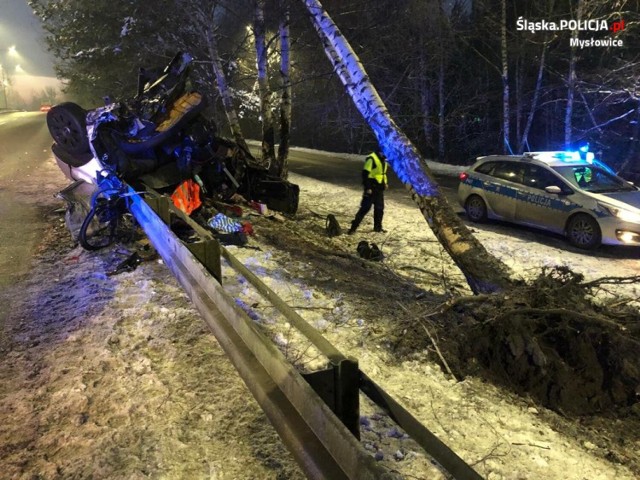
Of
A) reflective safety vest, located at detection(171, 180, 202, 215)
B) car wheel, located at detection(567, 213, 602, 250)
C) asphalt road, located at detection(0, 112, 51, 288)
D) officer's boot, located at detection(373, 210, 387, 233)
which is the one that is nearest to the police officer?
officer's boot, located at detection(373, 210, 387, 233)

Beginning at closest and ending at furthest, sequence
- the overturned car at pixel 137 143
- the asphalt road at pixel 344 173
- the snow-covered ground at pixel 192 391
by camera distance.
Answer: the snow-covered ground at pixel 192 391, the overturned car at pixel 137 143, the asphalt road at pixel 344 173

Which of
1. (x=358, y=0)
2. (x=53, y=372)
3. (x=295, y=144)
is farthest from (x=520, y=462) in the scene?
(x=295, y=144)

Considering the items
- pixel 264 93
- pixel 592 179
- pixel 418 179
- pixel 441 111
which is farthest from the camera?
pixel 441 111

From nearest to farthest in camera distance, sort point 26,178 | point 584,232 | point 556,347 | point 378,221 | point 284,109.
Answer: point 556,347
point 584,232
point 378,221
point 26,178
point 284,109

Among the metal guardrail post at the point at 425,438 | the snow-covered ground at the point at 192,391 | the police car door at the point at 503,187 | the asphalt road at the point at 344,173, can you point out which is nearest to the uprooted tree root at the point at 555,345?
the snow-covered ground at the point at 192,391

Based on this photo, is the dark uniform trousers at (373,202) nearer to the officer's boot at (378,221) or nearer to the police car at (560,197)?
the officer's boot at (378,221)

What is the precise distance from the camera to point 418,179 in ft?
19.5

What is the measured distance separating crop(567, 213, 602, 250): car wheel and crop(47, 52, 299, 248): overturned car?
656 centimetres

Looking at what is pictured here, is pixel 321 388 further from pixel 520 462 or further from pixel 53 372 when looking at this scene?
pixel 53 372

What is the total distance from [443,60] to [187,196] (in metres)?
19.2

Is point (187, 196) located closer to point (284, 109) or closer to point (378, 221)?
point (378, 221)

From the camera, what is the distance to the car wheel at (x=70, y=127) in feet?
23.5

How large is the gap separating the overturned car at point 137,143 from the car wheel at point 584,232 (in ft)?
21.5

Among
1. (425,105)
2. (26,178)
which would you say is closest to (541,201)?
(26,178)
